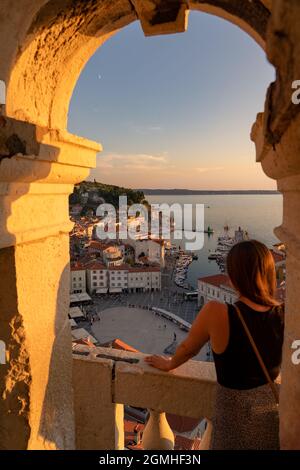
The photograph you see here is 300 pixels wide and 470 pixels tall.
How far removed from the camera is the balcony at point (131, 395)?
6.73 ft

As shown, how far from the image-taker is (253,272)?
148 centimetres

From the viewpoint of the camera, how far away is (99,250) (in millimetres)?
51875

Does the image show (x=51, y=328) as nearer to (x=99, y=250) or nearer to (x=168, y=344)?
(x=168, y=344)

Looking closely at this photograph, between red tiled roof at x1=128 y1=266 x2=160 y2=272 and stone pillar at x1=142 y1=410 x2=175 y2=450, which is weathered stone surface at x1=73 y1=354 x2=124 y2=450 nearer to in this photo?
stone pillar at x1=142 y1=410 x2=175 y2=450

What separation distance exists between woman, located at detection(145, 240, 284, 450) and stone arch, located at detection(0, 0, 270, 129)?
41.8 inches

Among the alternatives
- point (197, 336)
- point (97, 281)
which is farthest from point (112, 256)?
point (197, 336)

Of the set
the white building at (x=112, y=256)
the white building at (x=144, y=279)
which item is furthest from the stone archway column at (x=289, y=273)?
the white building at (x=144, y=279)

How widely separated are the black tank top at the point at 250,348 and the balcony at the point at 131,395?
0.64 m

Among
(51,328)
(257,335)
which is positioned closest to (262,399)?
(257,335)

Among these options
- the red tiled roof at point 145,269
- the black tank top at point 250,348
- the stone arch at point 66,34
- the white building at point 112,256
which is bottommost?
the red tiled roof at point 145,269

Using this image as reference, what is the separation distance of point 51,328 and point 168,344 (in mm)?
30447

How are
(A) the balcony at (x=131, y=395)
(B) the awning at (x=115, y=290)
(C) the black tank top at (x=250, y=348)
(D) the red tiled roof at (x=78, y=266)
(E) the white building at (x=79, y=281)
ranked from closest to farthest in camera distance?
1. (C) the black tank top at (x=250, y=348)
2. (A) the balcony at (x=131, y=395)
3. (D) the red tiled roof at (x=78, y=266)
4. (E) the white building at (x=79, y=281)
5. (B) the awning at (x=115, y=290)

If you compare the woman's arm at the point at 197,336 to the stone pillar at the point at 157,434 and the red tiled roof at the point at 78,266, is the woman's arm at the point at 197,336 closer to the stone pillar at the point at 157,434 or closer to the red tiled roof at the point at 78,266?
the stone pillar at the point at 157,434

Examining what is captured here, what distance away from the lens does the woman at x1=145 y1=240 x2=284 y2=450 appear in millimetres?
1401
